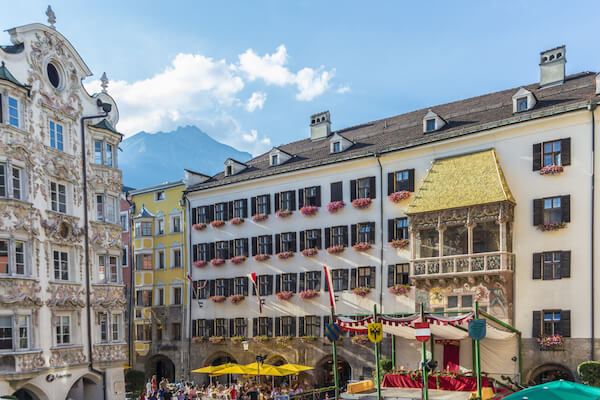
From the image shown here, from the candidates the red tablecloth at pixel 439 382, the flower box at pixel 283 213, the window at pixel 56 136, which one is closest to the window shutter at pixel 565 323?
the red tablecloth at pixel 439 382

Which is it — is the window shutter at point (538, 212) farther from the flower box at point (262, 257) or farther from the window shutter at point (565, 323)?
the flower box at point (262, 257)

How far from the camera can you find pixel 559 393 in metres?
10.2

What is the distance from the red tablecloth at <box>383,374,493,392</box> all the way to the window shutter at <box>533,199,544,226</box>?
947 centimetres

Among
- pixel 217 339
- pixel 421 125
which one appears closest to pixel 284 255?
pixel 217 339

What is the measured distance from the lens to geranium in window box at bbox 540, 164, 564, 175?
106 ft

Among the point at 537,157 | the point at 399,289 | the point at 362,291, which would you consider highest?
the point at 537,157

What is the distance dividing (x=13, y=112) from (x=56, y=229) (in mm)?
5961

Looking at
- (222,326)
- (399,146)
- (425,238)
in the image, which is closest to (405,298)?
(425,238)

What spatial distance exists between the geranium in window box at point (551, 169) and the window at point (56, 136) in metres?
24.6

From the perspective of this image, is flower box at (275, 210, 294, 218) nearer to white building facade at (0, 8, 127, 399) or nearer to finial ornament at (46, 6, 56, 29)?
white building facade at (0, 8, 127, 399)

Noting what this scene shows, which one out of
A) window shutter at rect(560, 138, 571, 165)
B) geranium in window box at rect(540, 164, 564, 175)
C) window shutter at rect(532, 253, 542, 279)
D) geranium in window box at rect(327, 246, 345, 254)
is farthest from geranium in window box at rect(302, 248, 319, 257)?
window shutter at rect(560, 138, 571, 165)

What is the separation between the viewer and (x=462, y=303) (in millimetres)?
33562

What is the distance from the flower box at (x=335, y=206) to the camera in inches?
1578

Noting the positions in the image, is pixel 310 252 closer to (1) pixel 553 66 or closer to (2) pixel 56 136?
(2) pixel 56 136
